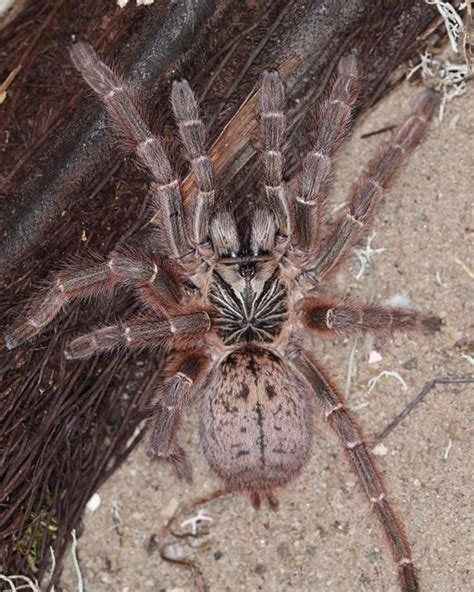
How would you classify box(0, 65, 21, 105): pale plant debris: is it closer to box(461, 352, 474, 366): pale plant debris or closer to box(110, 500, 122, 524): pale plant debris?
box(110, 500, 122, 524): pale plant debris

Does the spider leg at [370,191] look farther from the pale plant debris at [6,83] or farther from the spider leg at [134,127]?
the pale plant debris at [6,83]

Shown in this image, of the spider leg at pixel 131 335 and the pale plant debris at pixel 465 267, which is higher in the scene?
the spider leg at pixel 131 335

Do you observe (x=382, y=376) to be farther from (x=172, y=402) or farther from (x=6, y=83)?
(x=6, y=83)

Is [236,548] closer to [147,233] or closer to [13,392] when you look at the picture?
[13,392]

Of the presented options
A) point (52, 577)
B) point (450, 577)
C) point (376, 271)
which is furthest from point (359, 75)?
point (52, 577)

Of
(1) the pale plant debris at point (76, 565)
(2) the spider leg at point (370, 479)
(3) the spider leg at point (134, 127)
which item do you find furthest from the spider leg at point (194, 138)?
(1) the pale plant debris at point (76, 565)

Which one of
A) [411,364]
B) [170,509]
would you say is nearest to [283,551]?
[170,509]
